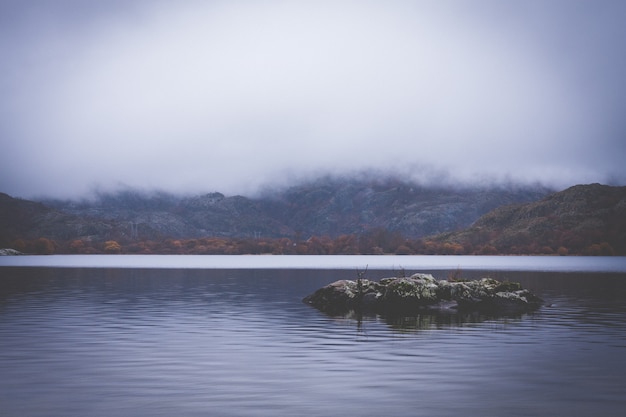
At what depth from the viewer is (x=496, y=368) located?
26.8 meters

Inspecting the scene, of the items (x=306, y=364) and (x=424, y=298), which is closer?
(x=306, y=364)

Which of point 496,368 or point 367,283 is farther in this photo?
point 367,283

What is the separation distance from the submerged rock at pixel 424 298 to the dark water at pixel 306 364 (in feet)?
20.1

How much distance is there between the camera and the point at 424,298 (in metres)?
56.5

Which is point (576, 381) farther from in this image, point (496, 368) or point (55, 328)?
point (55, 328)

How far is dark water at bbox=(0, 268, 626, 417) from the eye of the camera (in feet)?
66.4

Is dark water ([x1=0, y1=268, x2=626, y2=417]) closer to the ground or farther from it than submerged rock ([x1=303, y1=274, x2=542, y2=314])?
closer to the ground

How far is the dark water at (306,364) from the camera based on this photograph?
2023cm

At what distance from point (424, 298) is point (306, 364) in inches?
1196

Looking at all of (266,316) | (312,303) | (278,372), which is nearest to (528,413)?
(278,372)

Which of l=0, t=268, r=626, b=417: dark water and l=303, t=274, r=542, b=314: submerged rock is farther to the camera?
l=303, t=274, r=542, b=314: submerged rock

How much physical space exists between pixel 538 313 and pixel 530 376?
28.1 meters

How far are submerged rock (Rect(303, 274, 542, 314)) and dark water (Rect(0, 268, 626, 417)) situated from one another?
20.1ft

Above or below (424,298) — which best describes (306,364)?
below
